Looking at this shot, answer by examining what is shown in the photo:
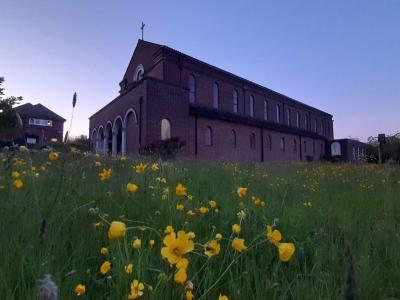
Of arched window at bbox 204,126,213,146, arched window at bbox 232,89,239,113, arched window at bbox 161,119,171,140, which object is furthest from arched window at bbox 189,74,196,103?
arched window at bbox 232,89,239,113

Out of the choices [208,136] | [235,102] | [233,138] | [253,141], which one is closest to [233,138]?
[233,138]

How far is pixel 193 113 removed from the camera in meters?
27.1

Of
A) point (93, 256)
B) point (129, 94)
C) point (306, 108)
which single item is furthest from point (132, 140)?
point (306, 108)

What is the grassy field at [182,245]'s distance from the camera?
50.1 inches

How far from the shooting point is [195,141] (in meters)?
26.8

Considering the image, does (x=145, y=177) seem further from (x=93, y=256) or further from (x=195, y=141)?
(x=195, y=141)

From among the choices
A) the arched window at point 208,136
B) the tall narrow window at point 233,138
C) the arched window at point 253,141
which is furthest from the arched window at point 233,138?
the arched window at point 208,136

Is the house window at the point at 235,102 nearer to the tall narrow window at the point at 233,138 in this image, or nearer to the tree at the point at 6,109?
the tall narrow window at the point at 233,138

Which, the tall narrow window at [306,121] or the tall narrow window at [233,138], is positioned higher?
the tall narrow window at [306,121]

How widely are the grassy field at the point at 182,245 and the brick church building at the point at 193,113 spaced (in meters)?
14.3

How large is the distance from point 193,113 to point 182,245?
26.4 metres

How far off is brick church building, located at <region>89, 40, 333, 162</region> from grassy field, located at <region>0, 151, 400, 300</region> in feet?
46.9

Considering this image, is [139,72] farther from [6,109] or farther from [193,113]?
[6,109]

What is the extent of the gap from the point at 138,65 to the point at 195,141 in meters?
11.9
